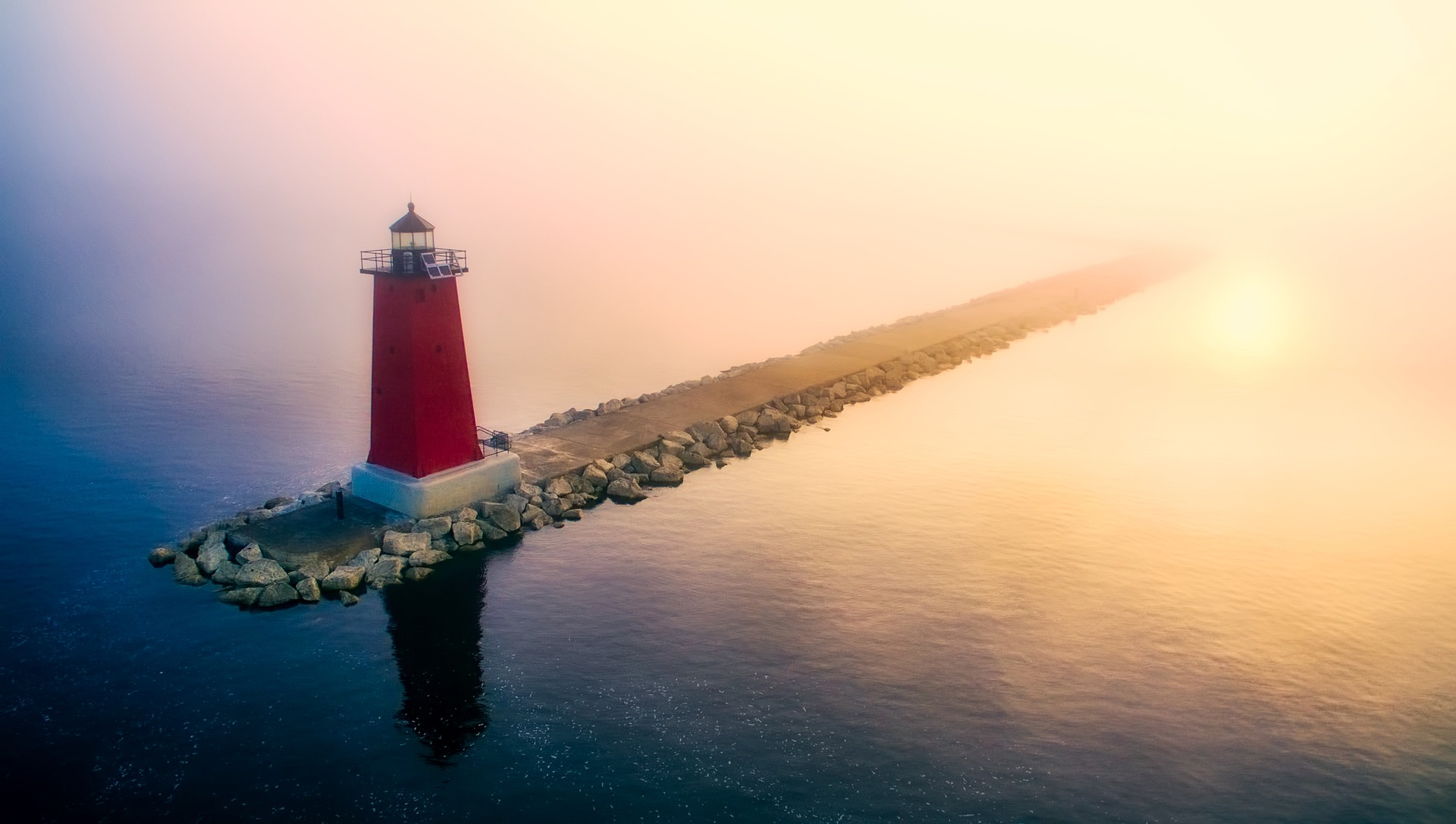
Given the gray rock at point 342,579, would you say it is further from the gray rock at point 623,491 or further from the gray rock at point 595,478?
the gray rock at point 623,491

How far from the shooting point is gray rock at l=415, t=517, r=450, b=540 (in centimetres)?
2623

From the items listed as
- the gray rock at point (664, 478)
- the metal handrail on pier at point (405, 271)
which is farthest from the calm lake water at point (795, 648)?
the metal handrail on pier at point (405, 271)

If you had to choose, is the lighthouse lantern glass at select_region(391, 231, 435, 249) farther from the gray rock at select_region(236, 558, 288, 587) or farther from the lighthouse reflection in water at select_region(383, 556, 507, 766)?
the gray rock at select_region(236, 558, 288, 587)

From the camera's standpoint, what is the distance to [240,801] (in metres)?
16.2

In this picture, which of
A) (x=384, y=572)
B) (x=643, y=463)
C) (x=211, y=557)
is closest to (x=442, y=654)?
(x=384, y=572)

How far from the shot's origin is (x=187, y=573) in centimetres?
2394

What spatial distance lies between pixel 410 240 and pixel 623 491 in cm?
1006

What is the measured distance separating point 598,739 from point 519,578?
7.65 meters

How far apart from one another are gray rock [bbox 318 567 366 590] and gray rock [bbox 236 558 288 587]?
→ 0.92 metres

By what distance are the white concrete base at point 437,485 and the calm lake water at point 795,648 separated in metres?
2.59

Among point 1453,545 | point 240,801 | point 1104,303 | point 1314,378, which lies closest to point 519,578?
point 240,801

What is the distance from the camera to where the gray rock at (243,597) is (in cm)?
2280

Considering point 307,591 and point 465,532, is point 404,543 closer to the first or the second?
point 465,532

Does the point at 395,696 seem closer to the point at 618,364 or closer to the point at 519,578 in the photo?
the point at 519,578
